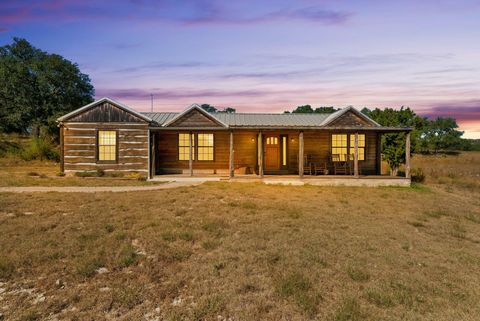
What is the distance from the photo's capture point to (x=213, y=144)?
19.8 m

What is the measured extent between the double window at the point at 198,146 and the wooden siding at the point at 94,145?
219cm

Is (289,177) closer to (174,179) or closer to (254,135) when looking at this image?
(254,135)

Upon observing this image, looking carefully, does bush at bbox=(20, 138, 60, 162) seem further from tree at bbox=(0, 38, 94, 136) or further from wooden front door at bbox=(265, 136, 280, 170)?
wooden front door at bbox=(265, 136, 280, 170)

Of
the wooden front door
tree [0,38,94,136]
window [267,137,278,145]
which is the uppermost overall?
tree [0,38,94,136]

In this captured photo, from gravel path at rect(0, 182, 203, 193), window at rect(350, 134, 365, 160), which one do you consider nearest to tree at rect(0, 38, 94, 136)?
gravel path at rect(0, 182, 203, 193)

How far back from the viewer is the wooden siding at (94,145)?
18531 millimetres

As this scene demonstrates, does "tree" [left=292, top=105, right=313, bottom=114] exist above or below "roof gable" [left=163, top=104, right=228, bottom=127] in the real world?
above

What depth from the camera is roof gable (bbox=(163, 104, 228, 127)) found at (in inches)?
744

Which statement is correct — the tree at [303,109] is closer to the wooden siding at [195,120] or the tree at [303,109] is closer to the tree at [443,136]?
the tree at [443,136]

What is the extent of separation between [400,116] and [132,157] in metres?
17.8

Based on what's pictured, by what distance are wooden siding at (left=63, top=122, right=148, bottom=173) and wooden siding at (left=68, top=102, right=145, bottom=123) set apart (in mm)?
288

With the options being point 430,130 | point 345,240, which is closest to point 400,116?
point 345,240

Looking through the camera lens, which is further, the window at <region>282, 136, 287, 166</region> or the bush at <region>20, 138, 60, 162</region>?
the bush at <region>20, 138, 60, 162</region>

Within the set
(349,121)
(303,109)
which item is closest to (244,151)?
(349,121)
